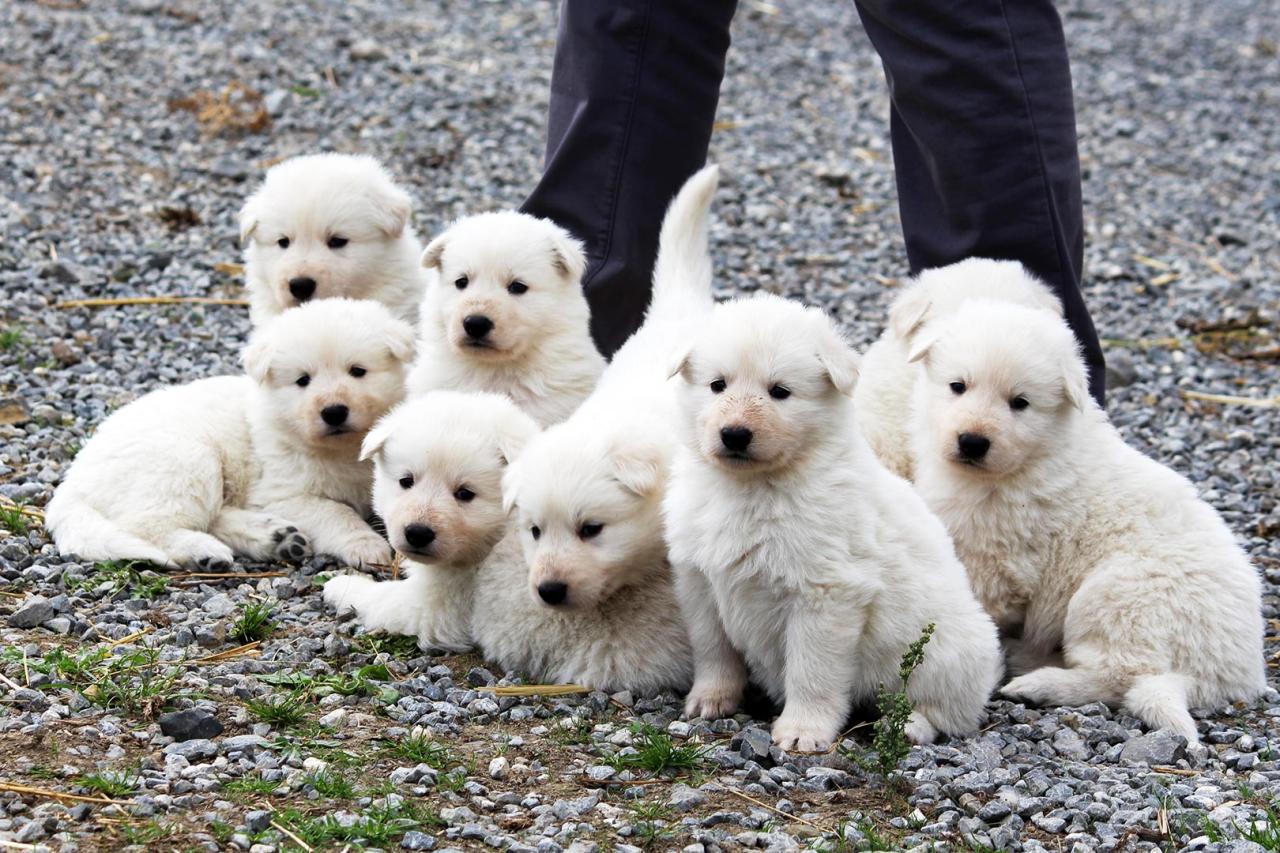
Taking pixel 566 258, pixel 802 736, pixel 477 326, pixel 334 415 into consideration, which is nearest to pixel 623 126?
pixel 566 258

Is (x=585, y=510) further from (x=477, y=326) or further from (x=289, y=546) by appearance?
(x=289, y=546)

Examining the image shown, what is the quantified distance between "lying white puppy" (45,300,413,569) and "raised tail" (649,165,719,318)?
2.88 feet

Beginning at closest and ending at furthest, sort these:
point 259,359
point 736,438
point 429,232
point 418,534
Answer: point 736,438
point 418,534
point 259,359
point 429,232

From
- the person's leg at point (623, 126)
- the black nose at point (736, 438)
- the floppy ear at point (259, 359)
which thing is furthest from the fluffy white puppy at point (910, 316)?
the floppy ear at point (259, 359)

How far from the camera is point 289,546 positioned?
15.8 feet

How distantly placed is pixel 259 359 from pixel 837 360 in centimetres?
211

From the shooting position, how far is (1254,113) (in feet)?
37.7

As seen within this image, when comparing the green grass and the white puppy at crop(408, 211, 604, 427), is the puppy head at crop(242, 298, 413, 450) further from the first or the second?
the green grass

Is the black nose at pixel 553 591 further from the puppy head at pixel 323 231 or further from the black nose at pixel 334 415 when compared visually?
the puppy head at pixel 323 231

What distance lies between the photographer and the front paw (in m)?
3.81

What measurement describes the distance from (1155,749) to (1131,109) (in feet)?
28.7

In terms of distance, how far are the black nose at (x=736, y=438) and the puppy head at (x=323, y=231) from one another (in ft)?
8.12

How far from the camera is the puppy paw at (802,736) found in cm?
358

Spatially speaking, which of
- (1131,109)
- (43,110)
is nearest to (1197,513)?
(43,110)
